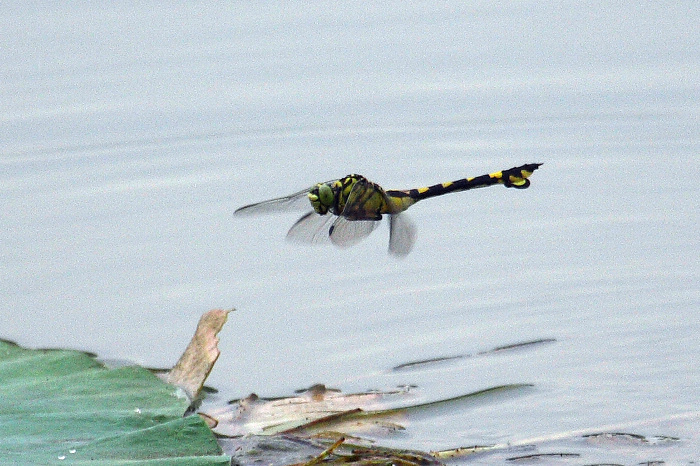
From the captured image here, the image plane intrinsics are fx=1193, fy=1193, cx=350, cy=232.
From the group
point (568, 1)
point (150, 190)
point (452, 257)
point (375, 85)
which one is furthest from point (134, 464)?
point (568, 1)

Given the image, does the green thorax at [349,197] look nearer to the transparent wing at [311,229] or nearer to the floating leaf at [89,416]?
the transparent wing at [311,229]

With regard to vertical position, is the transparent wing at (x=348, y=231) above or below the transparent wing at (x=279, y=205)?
below

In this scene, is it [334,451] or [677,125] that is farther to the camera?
[677,125]

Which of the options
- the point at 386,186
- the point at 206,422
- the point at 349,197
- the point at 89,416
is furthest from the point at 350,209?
the point at 386,186

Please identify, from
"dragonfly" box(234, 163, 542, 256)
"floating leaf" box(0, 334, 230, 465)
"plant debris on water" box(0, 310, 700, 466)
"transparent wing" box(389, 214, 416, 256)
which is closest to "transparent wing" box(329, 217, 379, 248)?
"dragonfly" box(234, 163, 542, 256)

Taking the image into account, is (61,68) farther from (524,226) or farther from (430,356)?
(430,356)

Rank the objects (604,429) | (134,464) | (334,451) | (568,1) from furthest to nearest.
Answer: (568,1), (604,429), (334,451), (134,464)

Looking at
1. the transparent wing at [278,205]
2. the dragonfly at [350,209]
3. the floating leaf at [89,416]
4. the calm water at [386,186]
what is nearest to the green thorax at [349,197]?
the dragonfly at [350,209]

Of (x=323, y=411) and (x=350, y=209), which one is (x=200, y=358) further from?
(x=350, y=209)
